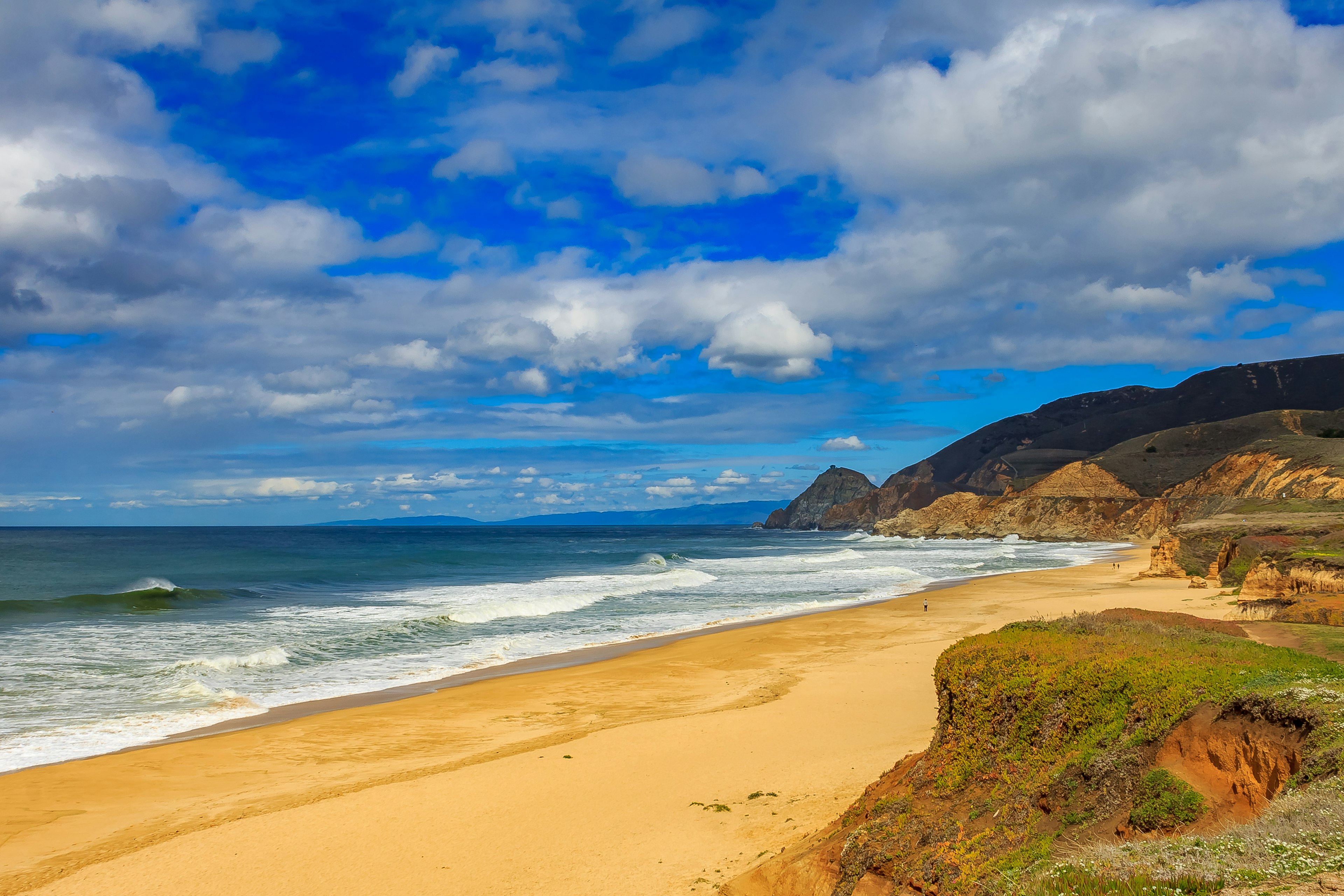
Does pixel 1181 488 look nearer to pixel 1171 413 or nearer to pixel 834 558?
pixel 834 558

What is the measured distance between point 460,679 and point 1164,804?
15267 millimetres

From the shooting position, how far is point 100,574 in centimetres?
4709

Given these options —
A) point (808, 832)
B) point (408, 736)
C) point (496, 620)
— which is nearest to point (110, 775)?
point (408, 736)

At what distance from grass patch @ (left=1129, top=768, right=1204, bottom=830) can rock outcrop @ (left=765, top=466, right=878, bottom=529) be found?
611 ft

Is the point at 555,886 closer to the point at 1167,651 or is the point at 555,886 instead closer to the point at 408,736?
the point at 1167,651

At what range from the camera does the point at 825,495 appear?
192375 millimetres

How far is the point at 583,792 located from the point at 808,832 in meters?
2.96

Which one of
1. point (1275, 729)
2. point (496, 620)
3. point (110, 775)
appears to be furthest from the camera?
point (496, 620)

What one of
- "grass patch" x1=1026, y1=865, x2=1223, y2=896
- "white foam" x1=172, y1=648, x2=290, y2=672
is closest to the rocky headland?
"grass patch" x1=1026, y1=865, x2=1223, y2=896

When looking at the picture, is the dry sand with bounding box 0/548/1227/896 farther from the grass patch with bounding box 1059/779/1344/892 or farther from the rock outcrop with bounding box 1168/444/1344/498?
the rock outcrop with bounding box 1168/444/1344/498

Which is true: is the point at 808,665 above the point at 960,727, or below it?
below

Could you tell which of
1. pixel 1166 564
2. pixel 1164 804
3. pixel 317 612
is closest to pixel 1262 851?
pixel 1164 804

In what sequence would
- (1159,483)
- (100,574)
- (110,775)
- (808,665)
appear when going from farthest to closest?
(1159,483) → (100,574) → (808,665) → (110,775)

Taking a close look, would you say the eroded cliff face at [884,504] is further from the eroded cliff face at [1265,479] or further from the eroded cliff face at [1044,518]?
the eroded cliff face at [1265,479]
